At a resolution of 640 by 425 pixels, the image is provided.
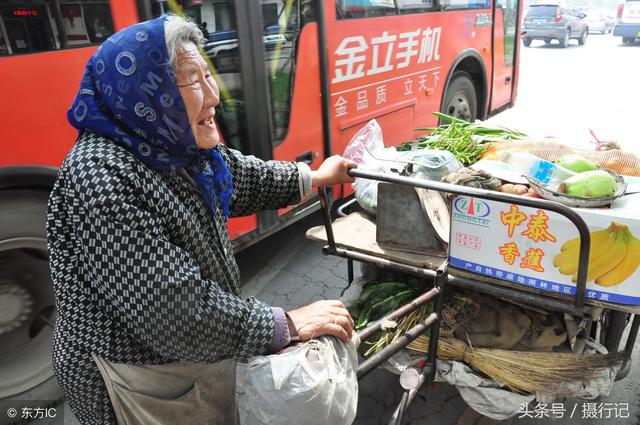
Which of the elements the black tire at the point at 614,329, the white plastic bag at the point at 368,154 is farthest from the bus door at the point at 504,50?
the black tire at the point at 614,329

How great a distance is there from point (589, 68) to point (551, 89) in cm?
415

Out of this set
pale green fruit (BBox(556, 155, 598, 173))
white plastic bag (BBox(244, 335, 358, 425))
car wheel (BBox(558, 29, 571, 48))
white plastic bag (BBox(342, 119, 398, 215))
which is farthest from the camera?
car wheel (BBox(558, 29, 571, 48))

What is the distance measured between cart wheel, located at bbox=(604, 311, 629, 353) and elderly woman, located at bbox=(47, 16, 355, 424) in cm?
112

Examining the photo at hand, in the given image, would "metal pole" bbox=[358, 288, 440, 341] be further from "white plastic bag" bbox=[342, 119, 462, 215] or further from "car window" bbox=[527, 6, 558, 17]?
"car window" bbox=[527, 6, 558, 17]

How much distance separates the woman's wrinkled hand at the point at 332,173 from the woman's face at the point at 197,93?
0.61 m

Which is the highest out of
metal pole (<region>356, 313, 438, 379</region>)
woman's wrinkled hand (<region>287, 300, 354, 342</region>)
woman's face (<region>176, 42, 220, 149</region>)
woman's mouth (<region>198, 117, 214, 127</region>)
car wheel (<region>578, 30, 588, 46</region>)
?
woman's face (<region>176, 42, 220, 149</region>)

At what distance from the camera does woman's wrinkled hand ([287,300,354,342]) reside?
1.26 m

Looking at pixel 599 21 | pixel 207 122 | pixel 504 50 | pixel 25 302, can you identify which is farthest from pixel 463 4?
pixel 599 21

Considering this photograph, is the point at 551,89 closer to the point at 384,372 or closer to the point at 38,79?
the point at 384,372

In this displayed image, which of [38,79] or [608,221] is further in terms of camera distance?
[38,79]

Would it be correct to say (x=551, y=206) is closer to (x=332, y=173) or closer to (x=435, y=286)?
(x=435, y=286)

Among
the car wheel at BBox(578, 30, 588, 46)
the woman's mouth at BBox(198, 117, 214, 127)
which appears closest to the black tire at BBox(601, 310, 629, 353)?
the woman's mouth at BBox(198, 117, 214, 127)

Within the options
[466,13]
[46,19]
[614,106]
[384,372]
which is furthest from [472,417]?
[614,106]

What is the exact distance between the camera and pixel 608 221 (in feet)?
4.77
